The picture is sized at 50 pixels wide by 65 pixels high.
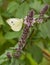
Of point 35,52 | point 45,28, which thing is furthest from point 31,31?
point 35,52

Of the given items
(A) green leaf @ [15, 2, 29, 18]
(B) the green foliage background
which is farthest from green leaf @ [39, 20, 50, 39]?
(A) green leaf @ [15, 2, 29, 18]

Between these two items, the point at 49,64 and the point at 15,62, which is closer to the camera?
the point at 15,62

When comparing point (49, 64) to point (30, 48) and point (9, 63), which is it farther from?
point (9, 63)

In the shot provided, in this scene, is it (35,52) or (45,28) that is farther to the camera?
(35,52)

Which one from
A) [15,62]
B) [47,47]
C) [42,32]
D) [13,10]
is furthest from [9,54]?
[47,47]

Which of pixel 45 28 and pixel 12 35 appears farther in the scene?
pixel 12 35

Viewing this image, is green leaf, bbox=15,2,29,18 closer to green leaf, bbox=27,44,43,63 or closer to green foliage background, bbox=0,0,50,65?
green foliage background, bbox=0,0,50,65

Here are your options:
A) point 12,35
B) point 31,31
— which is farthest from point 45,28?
point 12,35

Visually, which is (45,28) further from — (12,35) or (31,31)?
(12,35)

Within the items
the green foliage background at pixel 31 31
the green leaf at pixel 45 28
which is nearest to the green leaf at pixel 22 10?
the green foliage background at pixel 31 31

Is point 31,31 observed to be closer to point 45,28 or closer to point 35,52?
point 45,28

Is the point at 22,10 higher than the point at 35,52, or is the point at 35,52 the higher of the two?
the point at 22,10
